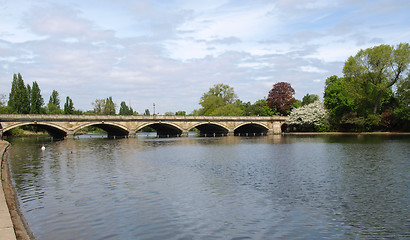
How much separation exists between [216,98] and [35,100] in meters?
63.1

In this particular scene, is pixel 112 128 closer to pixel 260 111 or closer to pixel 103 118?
pixel 103 118

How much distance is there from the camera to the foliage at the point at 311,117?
316 ft

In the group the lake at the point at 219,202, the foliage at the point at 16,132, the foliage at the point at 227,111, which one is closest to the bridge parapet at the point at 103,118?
the foliage at the point at 227,111

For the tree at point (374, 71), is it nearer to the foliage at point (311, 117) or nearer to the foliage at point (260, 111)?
the foliage at point (311, 117)

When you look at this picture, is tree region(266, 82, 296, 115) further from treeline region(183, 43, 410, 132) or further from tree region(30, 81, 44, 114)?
tree region(30, 81, 44, 114)

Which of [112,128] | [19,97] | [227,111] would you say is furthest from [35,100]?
[227,111]

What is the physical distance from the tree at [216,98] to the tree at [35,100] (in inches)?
2258

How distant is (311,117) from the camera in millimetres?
96875

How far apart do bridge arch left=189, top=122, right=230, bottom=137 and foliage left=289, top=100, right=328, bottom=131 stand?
20.3 meters

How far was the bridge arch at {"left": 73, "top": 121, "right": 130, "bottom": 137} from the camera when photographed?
81.8m

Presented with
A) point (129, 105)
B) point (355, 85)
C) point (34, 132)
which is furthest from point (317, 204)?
point (129, 105)

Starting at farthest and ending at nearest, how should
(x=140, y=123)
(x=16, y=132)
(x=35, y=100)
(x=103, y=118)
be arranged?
(x=35, y=100) < (x=16, y=132) < (x=140, y=123) < (x=103, y=118)

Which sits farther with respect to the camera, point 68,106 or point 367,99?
point 68,106

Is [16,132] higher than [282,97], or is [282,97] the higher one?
[282,97]
